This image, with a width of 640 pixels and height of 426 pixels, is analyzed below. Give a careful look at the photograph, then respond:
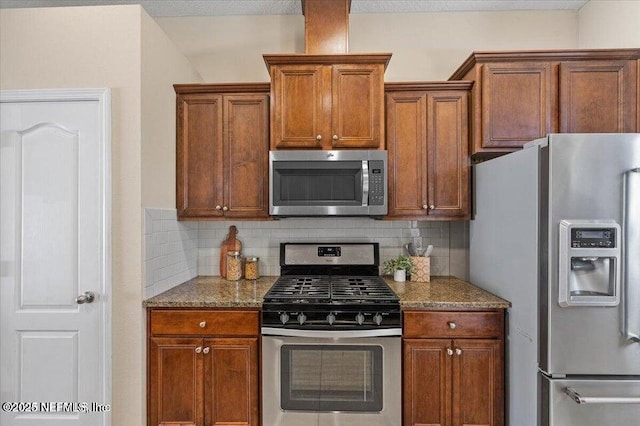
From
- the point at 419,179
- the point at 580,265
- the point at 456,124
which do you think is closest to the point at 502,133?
the point at 456,124

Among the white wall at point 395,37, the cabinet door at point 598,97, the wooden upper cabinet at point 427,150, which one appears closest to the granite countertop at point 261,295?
the wooden upper cabinet at point 427,150

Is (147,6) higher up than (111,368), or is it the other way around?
(147,6)

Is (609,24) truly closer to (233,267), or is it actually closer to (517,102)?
(517,102)

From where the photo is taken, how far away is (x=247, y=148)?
2553 millimetres

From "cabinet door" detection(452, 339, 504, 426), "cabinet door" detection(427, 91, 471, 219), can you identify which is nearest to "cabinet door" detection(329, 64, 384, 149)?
"cabinet door" detection(427, 91, 471, 219)

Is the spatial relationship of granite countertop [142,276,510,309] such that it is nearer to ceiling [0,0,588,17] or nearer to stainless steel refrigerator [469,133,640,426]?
stainless steel refrigerator [469,133,640,426]

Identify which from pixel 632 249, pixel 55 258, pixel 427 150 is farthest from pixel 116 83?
pixel 632 249

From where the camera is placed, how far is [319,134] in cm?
244

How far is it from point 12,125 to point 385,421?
274 cm

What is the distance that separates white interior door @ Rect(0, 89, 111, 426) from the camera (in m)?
2.05

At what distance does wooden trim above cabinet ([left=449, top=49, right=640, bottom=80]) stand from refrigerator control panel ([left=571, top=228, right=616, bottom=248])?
4.20 feet

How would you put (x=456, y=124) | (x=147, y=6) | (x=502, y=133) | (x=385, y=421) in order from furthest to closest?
1. (x=147, y=6)
2. (x=456, y=124)
3. (x=502, y=133)
4. (x=385, y=421)

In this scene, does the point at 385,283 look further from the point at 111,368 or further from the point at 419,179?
the point at 111,368

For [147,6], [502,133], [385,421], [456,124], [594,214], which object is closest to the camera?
[594,214]
